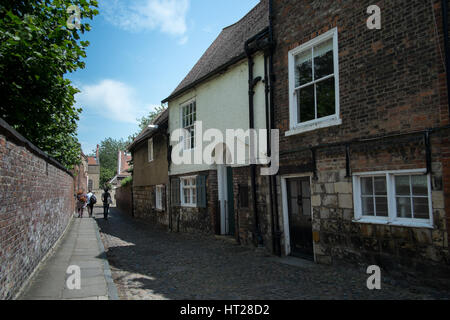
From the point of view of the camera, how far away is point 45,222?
8094 mm

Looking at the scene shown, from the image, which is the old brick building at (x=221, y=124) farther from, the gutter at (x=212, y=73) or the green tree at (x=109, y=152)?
the green tree at (x=109, y=152)

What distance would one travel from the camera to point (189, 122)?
1375 centimetres

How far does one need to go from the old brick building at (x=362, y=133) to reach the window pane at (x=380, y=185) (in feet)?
0.06

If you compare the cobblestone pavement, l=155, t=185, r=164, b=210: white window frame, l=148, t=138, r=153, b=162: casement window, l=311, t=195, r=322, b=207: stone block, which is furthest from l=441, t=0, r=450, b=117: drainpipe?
l=148, t=138, r=153, b=162: casement window

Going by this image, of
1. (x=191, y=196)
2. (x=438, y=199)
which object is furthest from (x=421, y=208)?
(x=191, y=196)

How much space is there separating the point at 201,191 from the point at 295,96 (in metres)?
5.57

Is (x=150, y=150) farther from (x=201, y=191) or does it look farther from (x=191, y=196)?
(x=201, y=191)

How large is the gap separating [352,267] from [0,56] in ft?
26.6

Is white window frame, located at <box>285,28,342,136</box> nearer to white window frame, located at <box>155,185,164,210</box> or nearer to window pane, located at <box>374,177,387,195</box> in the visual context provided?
window pane, located at <box>374,177,387,195</box>

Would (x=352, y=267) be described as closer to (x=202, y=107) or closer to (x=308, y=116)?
(x=308, y=116)

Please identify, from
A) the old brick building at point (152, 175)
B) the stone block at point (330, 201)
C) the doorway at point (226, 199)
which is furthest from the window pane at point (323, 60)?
the old brick building at point (152, 175)

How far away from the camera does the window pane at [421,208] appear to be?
555cm

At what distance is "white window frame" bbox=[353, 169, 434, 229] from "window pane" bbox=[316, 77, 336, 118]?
5.39 feet
